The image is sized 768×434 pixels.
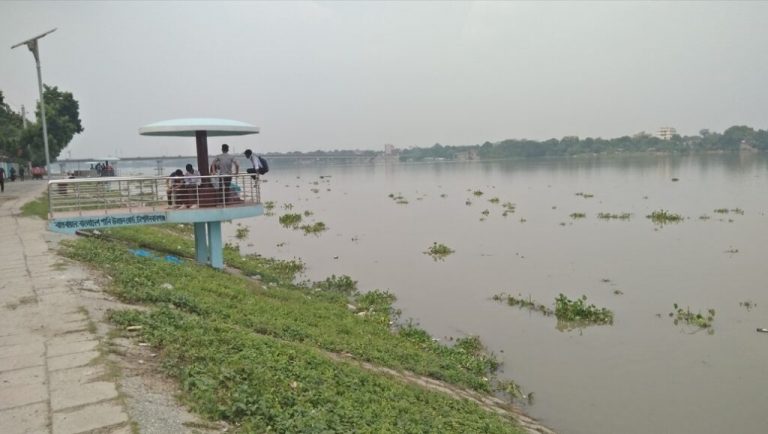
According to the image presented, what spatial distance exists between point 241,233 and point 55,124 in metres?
27.3

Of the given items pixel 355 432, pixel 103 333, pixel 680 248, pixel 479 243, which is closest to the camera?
pixel 355 432

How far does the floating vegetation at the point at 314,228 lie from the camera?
32.7 meters

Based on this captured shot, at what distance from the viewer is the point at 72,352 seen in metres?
6.52

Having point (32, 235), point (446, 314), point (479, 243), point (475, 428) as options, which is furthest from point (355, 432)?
point (479, 243)

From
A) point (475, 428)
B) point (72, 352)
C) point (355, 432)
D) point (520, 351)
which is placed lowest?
point (520, 351)

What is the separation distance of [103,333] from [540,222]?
102 feet

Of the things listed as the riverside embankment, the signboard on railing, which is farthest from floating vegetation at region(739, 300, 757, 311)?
the signboard on railing

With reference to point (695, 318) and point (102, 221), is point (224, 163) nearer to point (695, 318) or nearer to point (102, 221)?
point (102, 221)

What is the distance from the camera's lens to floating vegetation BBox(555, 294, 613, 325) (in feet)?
49.4

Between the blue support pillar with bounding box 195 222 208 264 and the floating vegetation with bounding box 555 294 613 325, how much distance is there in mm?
10914

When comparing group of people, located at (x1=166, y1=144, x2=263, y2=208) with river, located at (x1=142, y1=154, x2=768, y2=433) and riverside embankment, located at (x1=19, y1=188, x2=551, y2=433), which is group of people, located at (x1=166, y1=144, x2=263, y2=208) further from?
river, located at (x1=142, y1=154, x2=768, y2=433)

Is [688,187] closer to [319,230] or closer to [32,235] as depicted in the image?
[319,230]

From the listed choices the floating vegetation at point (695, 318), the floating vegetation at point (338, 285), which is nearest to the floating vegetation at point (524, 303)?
the floating vegetation at point (695, 318)

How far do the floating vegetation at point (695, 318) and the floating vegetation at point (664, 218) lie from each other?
1914 centimetres
